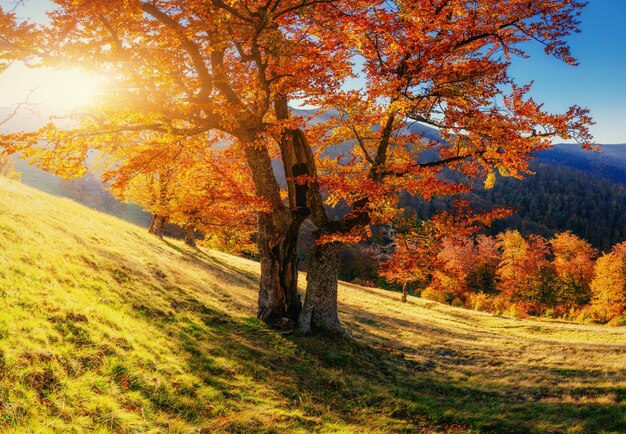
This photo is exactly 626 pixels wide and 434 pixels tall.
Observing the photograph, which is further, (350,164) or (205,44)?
(350,164)

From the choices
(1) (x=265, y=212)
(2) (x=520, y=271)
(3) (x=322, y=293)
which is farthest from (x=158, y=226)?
(2) (x=520, y=271)

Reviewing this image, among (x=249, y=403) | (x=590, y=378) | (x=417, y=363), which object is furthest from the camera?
(x=417, y=363)

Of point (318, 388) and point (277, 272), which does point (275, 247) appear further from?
point (318, 388)

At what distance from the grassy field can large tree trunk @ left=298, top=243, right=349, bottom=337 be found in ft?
2.65

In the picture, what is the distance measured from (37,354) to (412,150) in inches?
532

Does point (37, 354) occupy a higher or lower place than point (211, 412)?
higher

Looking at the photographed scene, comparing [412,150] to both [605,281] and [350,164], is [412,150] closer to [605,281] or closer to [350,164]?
[350,164]

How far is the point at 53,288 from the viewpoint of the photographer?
8.65 metres

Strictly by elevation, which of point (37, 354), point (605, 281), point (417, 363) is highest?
point (605, 281)

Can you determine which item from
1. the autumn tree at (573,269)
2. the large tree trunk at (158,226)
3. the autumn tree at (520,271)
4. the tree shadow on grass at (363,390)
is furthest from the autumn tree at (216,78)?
the autumn tree at (573,269)

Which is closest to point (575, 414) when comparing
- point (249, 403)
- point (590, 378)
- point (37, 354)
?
point (590, 378)

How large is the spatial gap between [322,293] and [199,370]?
6.07 m

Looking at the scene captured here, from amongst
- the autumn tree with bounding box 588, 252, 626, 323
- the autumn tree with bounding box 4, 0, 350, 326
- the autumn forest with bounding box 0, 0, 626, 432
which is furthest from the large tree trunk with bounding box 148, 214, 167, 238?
the autumn tree with bounding box 588, 252, 626, 323

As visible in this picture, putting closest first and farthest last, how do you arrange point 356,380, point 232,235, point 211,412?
1. point 211,412
2. point 356,380
3. point 232,235
